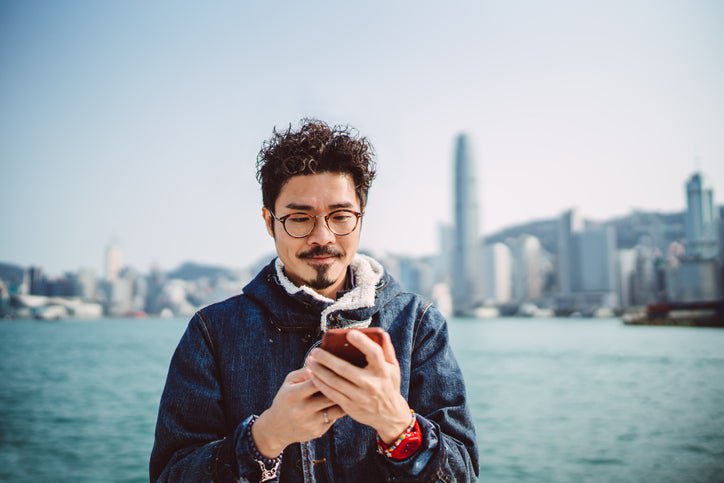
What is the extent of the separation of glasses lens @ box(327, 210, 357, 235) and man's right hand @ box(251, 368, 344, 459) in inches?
22.3

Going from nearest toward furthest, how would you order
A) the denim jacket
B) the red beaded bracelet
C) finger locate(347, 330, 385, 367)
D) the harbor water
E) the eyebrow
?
finger locate(347, 330, 385, 367) < the red beaded bracelet < the denim jacket < the eyebrow < the harbor water

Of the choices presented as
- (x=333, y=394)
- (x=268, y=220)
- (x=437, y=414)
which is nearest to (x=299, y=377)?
(x=333, y=394)

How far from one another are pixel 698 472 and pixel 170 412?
1485 centimetres

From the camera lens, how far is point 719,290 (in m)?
94.2

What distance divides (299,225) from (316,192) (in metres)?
0.13

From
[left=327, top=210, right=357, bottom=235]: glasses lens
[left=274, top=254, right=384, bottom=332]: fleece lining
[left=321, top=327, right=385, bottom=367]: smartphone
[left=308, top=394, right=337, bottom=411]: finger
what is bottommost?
[left=308, top=394, right=337, bottom=411]: finger

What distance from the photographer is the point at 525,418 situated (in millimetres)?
19453

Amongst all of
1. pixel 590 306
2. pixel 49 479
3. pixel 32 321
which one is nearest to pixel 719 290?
pixel 590 306

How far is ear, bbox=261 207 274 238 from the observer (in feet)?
6.40

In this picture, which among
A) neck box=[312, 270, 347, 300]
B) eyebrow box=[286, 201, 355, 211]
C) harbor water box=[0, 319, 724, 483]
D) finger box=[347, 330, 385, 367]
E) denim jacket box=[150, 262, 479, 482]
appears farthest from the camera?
harbor water box=[0, 319, 724, 483]

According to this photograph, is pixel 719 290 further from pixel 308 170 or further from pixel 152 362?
pixel 308 170

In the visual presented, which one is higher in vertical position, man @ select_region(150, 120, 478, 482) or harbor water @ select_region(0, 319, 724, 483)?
man @ select_region(150, 120, 478, 482)

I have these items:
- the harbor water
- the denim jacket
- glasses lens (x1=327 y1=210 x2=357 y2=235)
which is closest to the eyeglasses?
glasses lens (x1=327 y1=210 x2=357 y2=235)

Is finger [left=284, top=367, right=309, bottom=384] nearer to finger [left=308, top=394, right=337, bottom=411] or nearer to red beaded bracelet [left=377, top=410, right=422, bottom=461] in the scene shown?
finger [left=308, top=394, right=337, bottom=411]
